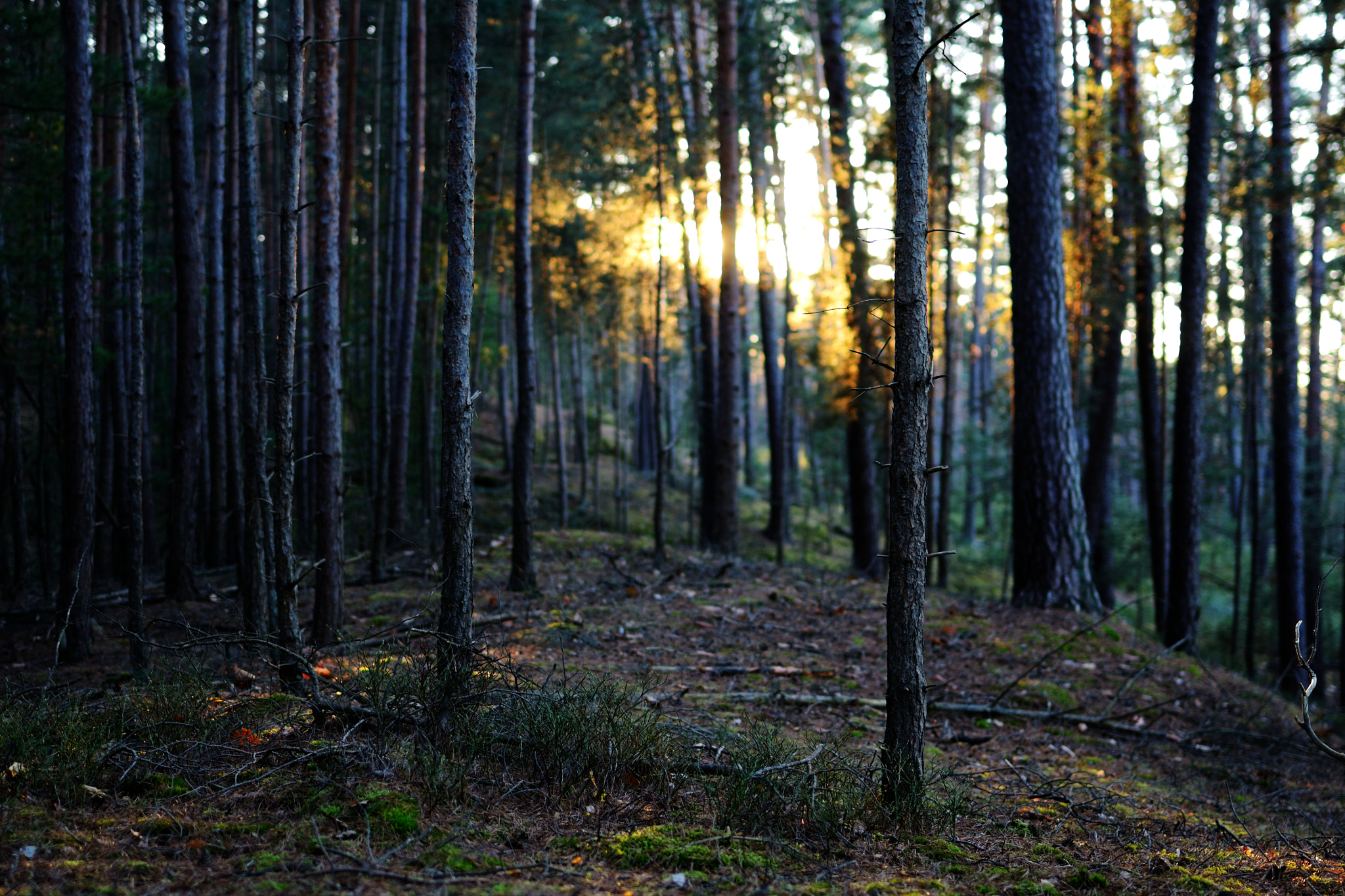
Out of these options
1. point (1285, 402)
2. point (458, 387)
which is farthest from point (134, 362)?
point (1285, 402)

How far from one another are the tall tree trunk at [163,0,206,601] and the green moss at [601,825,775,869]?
8844 mm

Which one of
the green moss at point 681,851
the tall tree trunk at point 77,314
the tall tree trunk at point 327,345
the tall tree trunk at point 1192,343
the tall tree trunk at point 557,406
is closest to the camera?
the green moss at point 681,851

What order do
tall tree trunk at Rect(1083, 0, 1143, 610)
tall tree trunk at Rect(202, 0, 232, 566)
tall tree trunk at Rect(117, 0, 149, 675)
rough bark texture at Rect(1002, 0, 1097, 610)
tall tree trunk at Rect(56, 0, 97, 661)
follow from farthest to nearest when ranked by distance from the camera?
tall tree trunk at Rect(1083, 0, 1143, 610), tall tree trunk at Rect(202, 0, 232, 566), rough bark texture at Rect(1002, 0, 1097, 610), tall tree trunk at Rect(56, 0, 97, 661), tall tree trunk at Rect(117, 0, 149, 675)

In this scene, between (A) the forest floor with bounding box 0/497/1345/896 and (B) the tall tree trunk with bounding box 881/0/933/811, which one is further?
(B) the tall tree trunk with bounding box 881/0/933/811

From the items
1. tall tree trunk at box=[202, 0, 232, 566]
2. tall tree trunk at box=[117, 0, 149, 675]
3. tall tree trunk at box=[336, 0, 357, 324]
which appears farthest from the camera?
tall tree trunk at box=[336, 0, 357, 324]

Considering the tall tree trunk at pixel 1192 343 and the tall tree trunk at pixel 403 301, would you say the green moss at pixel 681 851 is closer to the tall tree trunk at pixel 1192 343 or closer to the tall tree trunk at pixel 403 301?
the tall tree trunk at pixel 1192 343

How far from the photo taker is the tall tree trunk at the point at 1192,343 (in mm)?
9883

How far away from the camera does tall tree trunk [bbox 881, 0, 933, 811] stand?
375 cm

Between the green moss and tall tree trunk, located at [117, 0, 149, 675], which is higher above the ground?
tall tree trunk, located at [117, 0, 149, 675]

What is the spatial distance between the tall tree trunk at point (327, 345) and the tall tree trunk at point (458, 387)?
10.9ft

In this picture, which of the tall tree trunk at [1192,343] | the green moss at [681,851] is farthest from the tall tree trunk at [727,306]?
the green moss at [681,851]

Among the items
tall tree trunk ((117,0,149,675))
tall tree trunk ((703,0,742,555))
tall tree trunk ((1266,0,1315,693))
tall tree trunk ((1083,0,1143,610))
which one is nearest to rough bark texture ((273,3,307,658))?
tall tree trunk ((117,0,149,675))

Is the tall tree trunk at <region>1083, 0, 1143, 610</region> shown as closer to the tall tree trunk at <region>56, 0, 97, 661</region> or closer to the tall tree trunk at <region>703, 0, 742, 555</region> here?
the tall tree trunk at <region>703, 0, 742, 555</region>

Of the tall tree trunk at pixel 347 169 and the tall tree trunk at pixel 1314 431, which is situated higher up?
the tall tree trunk at pixel 347 169
